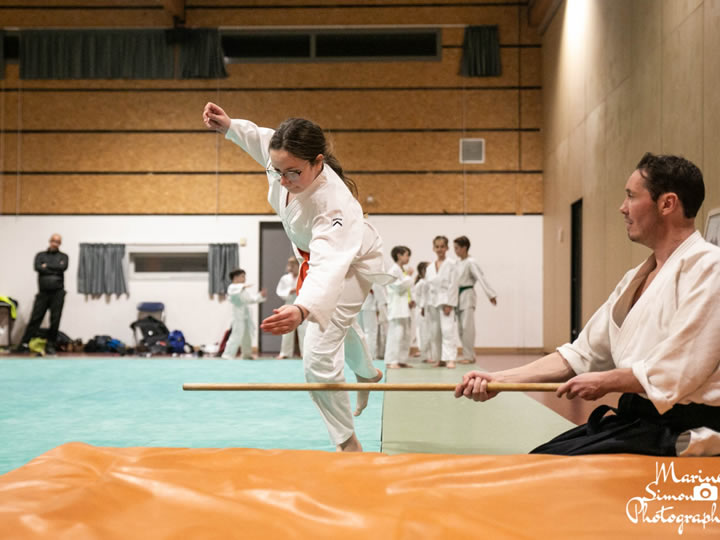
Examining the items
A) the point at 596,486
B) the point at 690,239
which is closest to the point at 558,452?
the point at 596,486

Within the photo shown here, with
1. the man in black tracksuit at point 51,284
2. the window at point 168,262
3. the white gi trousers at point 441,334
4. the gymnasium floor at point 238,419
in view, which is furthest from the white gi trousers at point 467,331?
the man in black tracksuit at point 51,284

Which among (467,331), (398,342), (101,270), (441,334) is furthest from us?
(101,270)

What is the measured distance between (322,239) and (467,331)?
21.1ft

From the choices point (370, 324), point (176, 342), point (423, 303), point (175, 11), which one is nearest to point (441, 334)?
point (423, 303)

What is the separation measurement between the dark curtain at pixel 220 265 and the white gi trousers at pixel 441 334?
12.9 ft

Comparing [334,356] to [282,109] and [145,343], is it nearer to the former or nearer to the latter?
[145,343]

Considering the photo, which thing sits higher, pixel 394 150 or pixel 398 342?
pixel 394 150

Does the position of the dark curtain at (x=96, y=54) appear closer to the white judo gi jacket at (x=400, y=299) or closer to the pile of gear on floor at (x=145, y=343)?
the pile of gear on floor at (x=145, y=343)

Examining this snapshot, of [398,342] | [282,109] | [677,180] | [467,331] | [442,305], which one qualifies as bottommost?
[398,342]

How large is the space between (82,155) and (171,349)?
3.71 metres

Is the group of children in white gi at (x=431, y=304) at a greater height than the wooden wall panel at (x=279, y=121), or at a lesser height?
lesser

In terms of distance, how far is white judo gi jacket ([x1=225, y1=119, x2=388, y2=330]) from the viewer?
2.30m

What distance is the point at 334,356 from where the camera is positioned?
8.89ft

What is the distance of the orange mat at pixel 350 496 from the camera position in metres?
1.31
